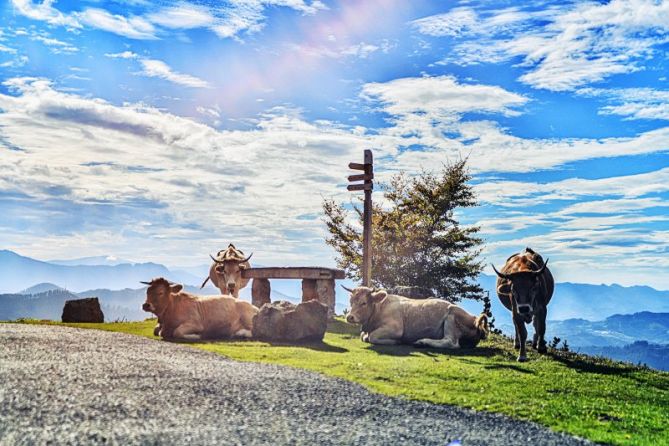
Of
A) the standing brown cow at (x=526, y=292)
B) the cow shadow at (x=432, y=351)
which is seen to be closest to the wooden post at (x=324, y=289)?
the cow shadow at (x=432, y=351)

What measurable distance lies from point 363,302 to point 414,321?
175cm

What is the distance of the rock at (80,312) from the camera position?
2666 centimetres

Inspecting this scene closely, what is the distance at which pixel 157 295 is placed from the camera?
2094 centimetres

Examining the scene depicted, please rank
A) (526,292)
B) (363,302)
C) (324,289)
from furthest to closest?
(324,289) → (363,302) → (526,292)

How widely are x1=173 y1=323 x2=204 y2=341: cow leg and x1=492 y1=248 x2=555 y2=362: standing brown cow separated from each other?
932 centimetres

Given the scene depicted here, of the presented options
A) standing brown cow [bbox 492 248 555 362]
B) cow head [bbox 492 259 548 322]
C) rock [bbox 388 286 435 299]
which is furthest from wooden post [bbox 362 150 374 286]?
cow head [bbox 492 259 548 322]

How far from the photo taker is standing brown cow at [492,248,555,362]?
1816cm

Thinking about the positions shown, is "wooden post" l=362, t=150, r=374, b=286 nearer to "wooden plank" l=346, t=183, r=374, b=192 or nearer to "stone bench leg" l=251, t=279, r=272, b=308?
"wooden plank" l=346, t=183, r=374, b=192

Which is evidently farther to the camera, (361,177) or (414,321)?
(361,177)

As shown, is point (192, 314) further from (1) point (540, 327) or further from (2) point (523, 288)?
(1) point (540, 327)

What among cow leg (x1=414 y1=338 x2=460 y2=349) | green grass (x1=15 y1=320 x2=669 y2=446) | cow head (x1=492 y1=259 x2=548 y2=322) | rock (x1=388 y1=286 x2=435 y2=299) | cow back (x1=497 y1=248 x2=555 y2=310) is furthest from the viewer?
rock (x1=388 y1=286 x2=435 y2=299)

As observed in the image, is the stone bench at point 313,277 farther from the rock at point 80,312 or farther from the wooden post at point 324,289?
the rock at point 80,312

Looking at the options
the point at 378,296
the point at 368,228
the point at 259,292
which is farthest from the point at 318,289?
the point at 378,296

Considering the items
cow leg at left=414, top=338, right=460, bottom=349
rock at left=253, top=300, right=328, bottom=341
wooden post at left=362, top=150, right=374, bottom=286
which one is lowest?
cow leg at left=414, top=338, right=460, bottom=349
